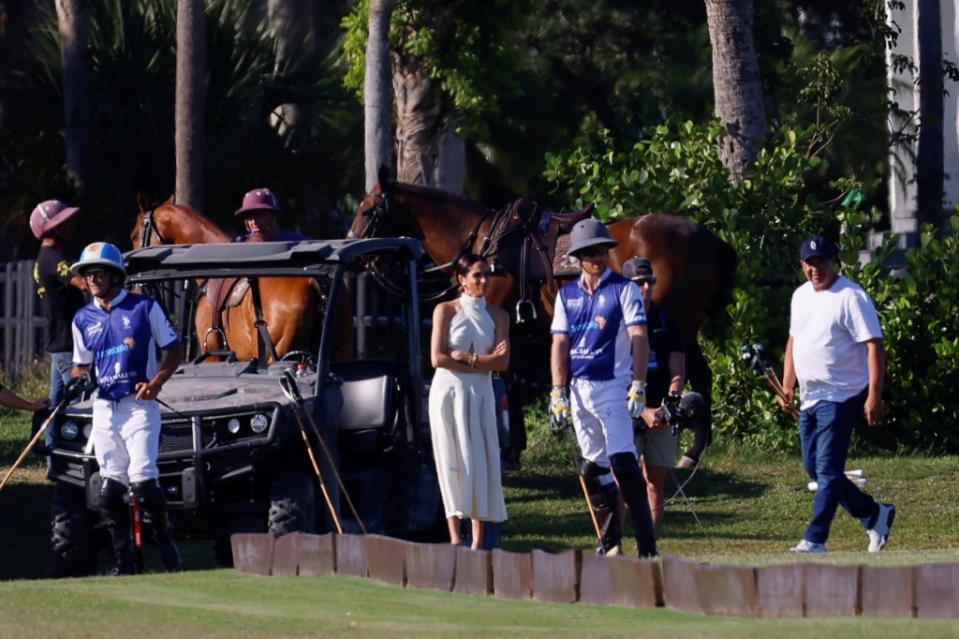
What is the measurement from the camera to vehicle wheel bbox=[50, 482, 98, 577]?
39.2 ft

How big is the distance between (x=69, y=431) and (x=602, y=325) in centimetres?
309

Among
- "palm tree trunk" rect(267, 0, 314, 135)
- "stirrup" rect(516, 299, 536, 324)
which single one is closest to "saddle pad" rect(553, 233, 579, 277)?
"stirrup" rect(516, 299, 536, 324)

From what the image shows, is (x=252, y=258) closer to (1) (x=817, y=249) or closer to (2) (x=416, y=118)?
(1) (x=817, y=249)

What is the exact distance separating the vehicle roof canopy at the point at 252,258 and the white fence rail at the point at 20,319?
12896 mm

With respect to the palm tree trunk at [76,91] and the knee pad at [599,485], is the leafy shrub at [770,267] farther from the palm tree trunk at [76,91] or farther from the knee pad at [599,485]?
the knee pad at [599,485]

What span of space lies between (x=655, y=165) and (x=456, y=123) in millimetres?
4293

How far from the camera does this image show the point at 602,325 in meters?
11.4

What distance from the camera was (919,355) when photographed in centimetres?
1958

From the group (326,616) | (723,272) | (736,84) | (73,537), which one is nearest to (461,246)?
(723,272)

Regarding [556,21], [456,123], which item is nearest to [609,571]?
[456,123]

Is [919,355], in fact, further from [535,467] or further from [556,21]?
[556,21]

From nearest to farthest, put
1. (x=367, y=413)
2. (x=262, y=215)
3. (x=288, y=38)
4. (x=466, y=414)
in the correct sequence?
1. (x=466, y=414)
2. (x=367, y=413)
3. (x=262, y=215)
4. (x=288, y=38)

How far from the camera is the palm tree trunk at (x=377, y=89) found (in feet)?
66.2

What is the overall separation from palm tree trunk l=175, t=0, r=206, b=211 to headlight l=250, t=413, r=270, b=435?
9.78 metres
